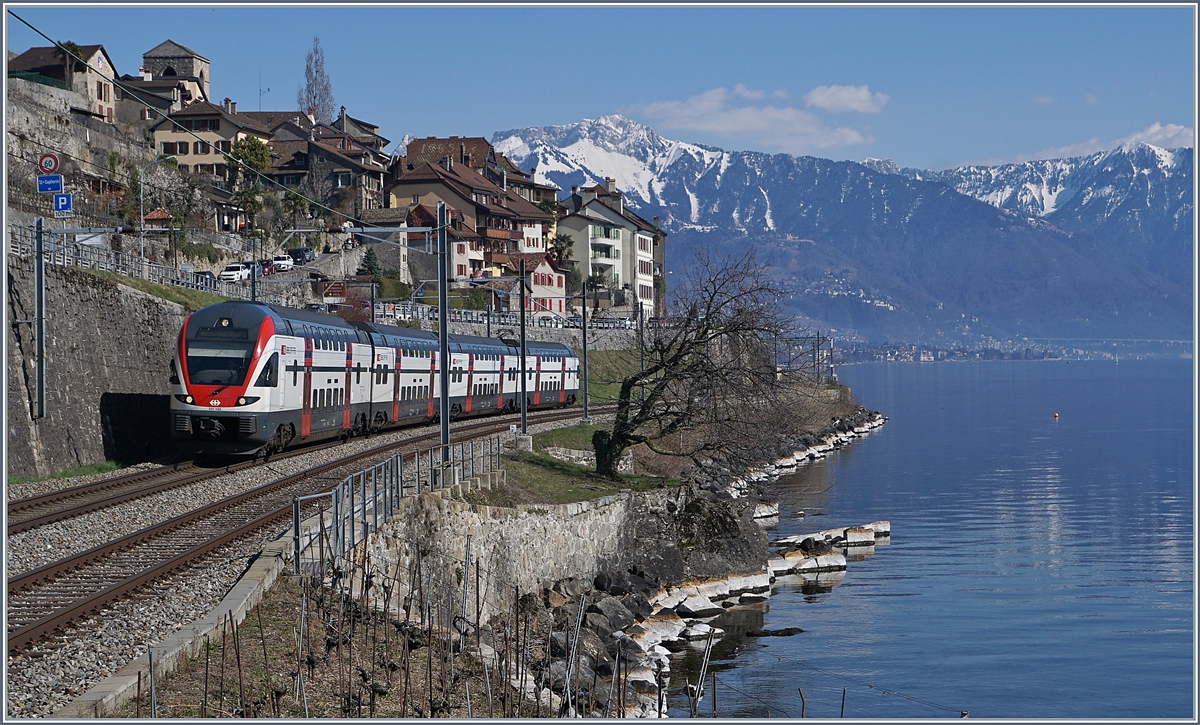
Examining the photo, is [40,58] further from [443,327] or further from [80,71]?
[443,327]

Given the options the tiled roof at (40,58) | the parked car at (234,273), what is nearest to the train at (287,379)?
the parked car at (234,273)

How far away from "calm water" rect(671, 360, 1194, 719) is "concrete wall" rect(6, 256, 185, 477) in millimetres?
16994

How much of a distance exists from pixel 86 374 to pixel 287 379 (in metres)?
5.84

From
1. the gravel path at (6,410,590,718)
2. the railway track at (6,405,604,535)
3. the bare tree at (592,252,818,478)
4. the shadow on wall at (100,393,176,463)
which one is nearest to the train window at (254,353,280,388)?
the railway track at (6,405,604,535)

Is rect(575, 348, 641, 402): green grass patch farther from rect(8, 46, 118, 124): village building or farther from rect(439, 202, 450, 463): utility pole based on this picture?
rect(439, 202, 450, 463): utility pole

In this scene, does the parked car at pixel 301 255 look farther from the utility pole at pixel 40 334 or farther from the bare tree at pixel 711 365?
the utility pole at pixel 40 334

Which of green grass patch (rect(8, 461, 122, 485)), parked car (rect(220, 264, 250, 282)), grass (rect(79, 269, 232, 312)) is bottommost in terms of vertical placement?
green grass patch (rect(8, 461, 122, 485))

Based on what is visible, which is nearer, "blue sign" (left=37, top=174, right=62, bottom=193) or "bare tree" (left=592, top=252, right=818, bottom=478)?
"bare tree" (left=592, top=252, right=818, bottom=478)

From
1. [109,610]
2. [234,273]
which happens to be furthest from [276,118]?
[109,610]

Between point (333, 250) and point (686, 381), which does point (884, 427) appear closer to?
point (333, 250)

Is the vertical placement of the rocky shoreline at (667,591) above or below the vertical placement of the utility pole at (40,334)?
below

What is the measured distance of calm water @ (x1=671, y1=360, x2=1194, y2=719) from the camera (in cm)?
2627

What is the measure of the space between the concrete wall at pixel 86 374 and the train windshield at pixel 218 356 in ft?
13.1

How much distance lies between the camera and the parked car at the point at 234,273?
73.9 metres
